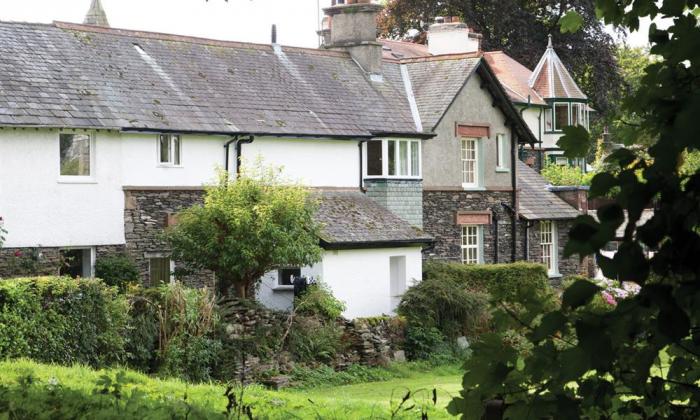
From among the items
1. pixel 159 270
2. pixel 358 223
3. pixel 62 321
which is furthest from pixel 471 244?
pixel 62 321

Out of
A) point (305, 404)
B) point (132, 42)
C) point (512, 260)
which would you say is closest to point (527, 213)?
point (512, 260)

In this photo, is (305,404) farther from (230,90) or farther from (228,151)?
(230,90)

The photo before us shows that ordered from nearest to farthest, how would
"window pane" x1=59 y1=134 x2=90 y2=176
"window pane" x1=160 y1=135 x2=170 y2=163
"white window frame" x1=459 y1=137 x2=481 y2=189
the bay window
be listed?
"window pane" x1=59 y1=134 x2=90 y2=176 → "window pane" x1=160 y1=135 x2=170 y2=163 → the bay window → "white window frame" x1=459 y1=137 x2=481 y2=189

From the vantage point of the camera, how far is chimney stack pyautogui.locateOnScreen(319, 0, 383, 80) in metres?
40.7

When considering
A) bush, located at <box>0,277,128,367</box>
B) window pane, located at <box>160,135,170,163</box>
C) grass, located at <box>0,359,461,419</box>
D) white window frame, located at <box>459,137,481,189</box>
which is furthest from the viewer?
white window frame, located at <box>459,137,481,189</box>

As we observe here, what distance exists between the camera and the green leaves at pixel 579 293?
11.1 ft

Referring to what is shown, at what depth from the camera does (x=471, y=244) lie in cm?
4081

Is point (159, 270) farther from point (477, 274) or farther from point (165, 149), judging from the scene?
point (477, 274)

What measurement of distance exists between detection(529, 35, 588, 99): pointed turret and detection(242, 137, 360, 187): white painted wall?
24.3 m

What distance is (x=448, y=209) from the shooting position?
131 ft

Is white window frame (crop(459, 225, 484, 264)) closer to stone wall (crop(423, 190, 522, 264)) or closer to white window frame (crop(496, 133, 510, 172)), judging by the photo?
stone wall (crop(423, 190, 522, 264))

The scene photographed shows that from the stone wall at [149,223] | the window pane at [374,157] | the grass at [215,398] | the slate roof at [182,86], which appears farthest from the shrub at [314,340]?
the window pane at [374,157]

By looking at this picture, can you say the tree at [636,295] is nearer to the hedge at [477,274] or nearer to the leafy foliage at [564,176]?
the hedge at [477,274]

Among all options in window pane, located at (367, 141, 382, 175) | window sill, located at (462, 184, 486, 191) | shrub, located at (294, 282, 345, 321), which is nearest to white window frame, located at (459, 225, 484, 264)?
window sill, located at (462, 184, 486, 191)
